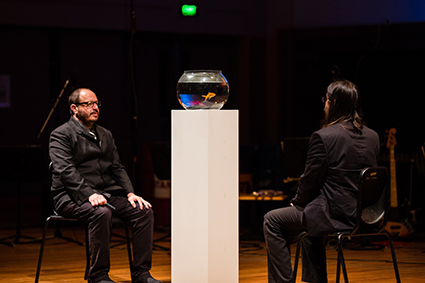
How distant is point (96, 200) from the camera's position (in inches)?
152

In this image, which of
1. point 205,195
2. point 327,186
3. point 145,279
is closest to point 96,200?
point 145,279

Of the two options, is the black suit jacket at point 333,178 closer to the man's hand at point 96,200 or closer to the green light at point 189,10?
the man's hand at point 96,200

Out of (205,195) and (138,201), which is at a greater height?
(205,195)

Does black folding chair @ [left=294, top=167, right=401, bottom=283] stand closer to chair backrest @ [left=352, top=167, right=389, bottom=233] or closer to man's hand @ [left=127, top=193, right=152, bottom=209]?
chair backrest @ [left=352, top=167, right=389, bottom=233]

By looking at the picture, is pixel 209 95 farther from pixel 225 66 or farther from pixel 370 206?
pixel 225 66

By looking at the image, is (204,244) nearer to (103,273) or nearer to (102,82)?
(103,273)

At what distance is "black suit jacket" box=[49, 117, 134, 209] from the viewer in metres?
3.91

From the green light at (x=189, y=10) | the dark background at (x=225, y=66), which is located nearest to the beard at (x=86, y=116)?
the dark background at (x=225, y=66)

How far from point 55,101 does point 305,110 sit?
2.83 metres

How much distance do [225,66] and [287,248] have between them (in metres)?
5.61

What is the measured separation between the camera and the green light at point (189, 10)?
8.12 metres

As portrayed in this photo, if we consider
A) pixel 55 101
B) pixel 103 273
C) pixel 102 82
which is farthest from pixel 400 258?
pixel 102 82

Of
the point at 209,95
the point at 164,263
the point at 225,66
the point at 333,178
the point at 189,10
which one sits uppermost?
the point at 189,10

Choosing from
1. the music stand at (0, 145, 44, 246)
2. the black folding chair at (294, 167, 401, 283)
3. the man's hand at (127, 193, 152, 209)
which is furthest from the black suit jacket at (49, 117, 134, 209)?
the music stand at (0, 145, 44, 246)
